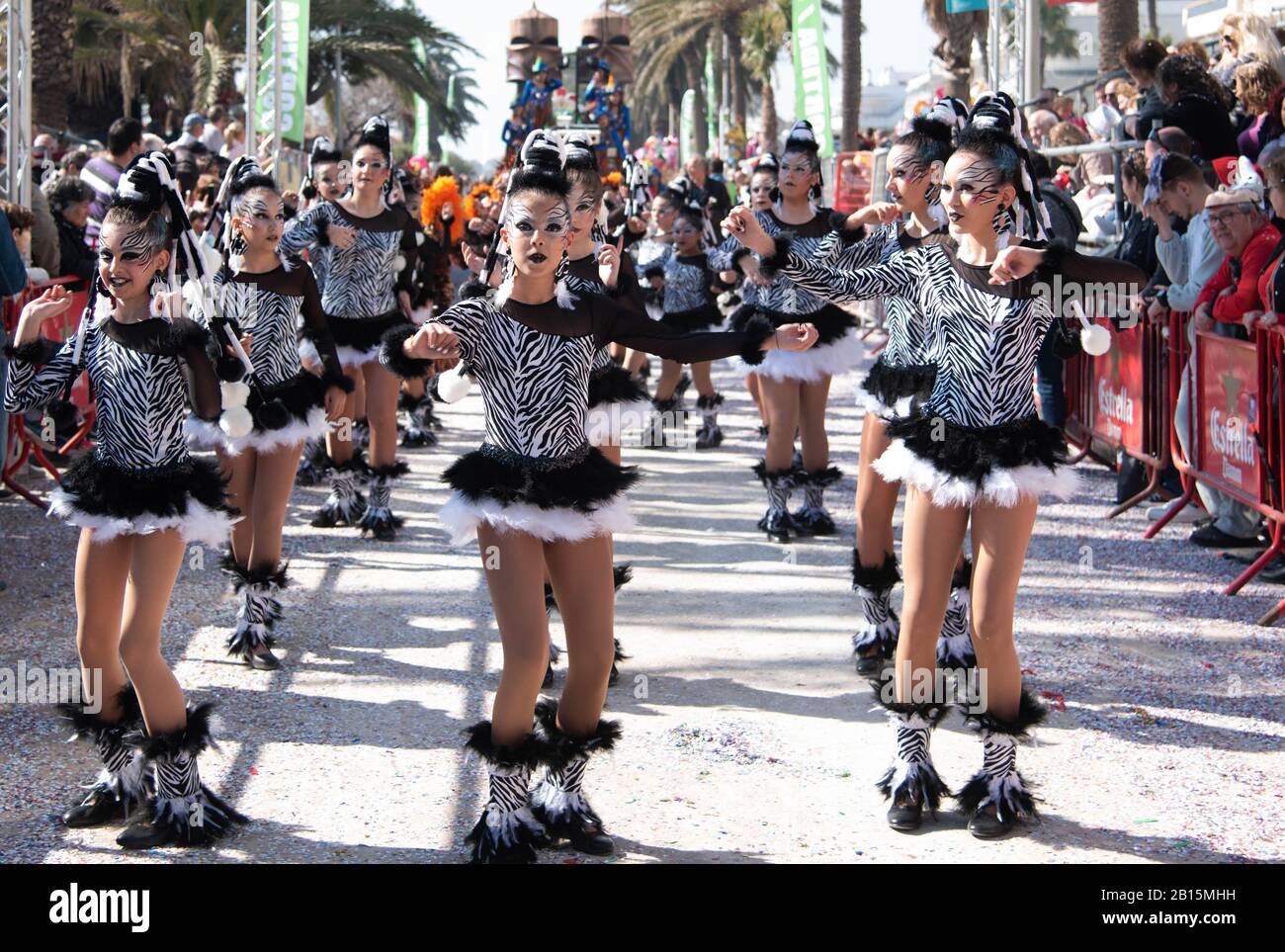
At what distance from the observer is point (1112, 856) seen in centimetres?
486

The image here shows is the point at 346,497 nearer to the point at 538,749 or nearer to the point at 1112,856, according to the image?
the point at 538,749

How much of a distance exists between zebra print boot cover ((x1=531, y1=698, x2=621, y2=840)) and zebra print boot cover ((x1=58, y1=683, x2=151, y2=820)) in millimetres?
1342

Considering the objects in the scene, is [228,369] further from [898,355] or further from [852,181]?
[852,181]

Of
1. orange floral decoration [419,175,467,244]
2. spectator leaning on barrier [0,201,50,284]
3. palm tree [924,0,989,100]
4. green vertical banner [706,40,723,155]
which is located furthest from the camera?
green vertical banner [706,40,723,155]

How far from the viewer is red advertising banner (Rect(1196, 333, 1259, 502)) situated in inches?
326

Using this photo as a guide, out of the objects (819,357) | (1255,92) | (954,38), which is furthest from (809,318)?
(954,38)

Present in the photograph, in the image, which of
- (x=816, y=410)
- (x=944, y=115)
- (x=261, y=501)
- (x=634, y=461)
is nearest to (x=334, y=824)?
(x=261, y=501)

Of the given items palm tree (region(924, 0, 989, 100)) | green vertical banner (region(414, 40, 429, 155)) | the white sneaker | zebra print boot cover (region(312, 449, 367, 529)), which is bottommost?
the white sneaker

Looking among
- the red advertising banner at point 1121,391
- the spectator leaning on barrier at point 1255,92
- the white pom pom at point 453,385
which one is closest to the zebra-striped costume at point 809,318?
the red advertising banner at point 1121,391

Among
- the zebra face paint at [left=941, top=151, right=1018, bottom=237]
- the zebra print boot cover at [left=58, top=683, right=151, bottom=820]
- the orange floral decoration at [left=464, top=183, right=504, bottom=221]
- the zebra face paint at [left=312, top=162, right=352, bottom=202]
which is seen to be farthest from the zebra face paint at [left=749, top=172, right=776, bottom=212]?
the orange floral decoration at [left=464, top=183, right=504, bottom=221]

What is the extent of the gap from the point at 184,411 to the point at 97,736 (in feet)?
3.70

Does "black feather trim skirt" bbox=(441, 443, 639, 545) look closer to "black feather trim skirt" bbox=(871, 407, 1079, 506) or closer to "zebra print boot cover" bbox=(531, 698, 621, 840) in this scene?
"zebra print boot cover" bbox=(531, 698, 621, 840)

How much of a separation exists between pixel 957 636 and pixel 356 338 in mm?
4450
